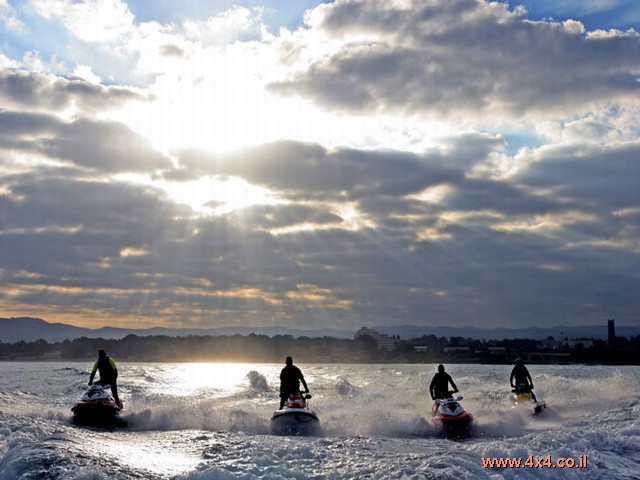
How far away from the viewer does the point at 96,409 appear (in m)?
21.9

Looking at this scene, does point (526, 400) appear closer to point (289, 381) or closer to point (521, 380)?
point (521, 380)

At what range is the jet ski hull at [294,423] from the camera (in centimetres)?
1959

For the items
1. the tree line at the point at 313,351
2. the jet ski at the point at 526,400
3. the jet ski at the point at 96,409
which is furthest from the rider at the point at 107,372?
the tree line at the point at 313,351

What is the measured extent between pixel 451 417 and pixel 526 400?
6.10 m

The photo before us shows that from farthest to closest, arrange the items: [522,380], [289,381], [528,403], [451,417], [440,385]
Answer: [522,380], [528,403], [440,385], [289,381], [451,417]

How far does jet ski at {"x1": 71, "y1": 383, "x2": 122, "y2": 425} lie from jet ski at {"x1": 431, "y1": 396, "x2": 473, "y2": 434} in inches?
443

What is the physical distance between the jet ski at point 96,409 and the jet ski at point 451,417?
1124 centimetres

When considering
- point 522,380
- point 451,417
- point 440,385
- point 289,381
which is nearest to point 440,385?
point 440,385

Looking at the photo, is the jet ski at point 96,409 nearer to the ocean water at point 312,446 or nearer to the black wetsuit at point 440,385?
the ocean water at point 312,446

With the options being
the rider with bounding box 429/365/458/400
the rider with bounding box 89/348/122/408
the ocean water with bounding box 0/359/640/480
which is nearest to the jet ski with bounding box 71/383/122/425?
the rider with bounding box 89/348/122/408

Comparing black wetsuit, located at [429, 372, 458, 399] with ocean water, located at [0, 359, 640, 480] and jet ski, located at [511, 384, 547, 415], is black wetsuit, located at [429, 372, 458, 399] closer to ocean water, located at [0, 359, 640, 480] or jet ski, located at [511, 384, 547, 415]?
ocean water, located at [0, 359, 640, 480]

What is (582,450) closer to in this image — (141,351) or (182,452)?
(182,452)

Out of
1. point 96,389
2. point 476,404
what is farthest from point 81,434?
point 476,404

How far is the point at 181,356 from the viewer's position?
142125 mm
